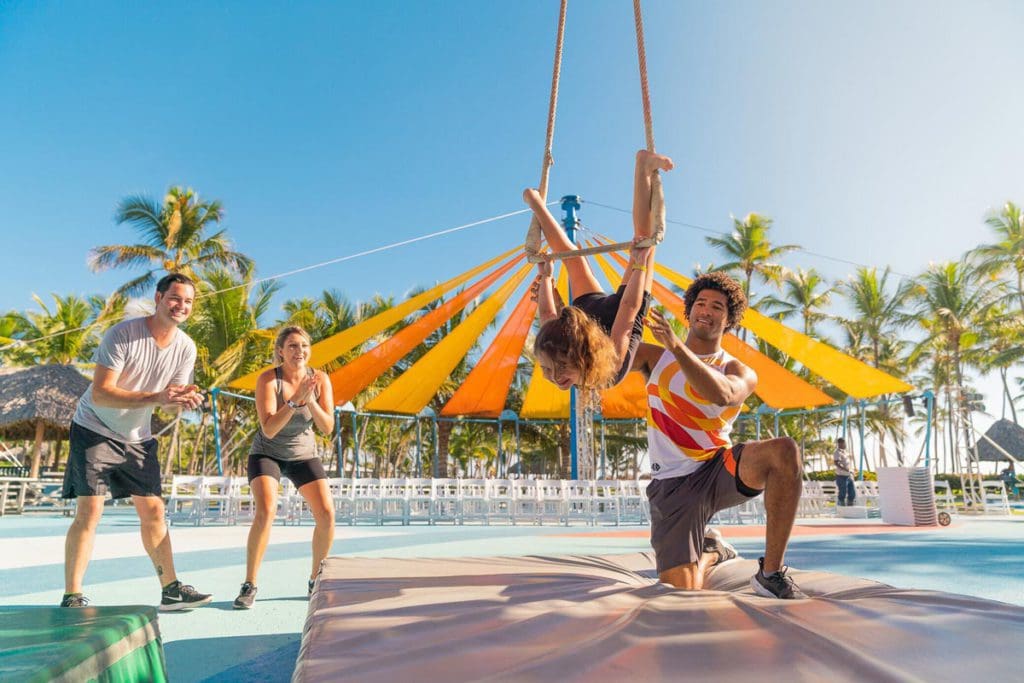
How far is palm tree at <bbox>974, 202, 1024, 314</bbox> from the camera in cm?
2336

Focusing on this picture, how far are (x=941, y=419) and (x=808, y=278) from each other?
16.7 meters

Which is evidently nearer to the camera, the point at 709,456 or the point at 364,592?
the point at 364,592

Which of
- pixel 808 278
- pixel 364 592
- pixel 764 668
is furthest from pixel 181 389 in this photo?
pixel 808 278

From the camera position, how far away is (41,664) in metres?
1.10

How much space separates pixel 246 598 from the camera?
10.00 ft

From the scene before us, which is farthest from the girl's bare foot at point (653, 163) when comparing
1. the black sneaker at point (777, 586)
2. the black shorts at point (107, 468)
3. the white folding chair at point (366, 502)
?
the white folding chair at point (366, 502)

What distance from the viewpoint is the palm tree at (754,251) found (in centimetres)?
2283

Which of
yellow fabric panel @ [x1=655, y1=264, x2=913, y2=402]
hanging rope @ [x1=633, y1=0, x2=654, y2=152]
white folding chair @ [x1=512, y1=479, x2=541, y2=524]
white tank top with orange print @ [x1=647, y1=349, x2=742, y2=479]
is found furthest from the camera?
yellow fabric panel @ [x1=655, y1=264, x2=913, y2=402]

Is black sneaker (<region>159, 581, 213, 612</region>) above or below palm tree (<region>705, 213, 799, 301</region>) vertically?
below

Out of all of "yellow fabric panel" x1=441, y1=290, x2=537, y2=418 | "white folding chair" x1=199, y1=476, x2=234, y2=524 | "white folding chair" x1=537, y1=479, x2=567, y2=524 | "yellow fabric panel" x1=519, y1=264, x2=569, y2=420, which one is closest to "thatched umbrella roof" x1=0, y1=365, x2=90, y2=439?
A: "white folding chair" x1=199, y1=476, x2=234, y2=524

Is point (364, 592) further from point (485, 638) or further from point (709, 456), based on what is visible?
point (709, 456)

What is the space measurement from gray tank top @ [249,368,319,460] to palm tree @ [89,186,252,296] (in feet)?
58.9

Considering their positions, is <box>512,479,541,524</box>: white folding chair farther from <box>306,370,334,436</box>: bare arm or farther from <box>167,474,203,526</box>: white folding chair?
<box>306,370,334,436</box>: bare arm

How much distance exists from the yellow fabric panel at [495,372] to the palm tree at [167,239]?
10.4 meters
